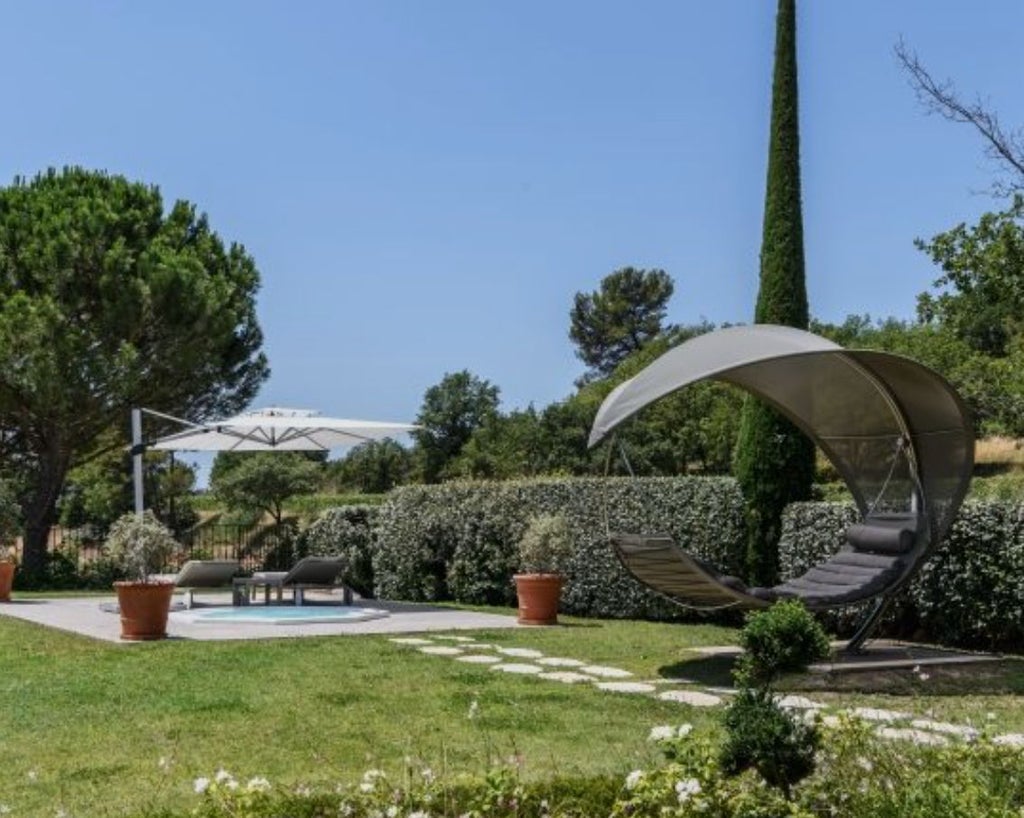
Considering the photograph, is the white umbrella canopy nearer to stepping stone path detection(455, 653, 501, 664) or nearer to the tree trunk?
stepping stone path detection(455, 653, 501, 664)

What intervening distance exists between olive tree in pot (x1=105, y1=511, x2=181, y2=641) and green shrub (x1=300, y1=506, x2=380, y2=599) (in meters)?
6.27

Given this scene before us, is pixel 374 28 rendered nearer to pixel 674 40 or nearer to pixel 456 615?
pixel 674 40

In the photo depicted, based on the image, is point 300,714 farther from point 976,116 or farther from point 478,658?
point 976,116

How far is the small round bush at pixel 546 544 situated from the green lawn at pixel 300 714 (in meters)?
2.09

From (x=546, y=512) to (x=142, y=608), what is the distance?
5095 millimetres

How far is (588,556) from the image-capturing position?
14.0 m

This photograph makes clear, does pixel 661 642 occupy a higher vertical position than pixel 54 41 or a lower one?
lower

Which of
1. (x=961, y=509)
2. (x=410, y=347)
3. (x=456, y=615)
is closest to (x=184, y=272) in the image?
(x=410, y=347)

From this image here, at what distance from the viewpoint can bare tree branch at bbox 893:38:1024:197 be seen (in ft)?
35.8

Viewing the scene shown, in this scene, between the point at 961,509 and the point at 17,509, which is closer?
the point at 961,509

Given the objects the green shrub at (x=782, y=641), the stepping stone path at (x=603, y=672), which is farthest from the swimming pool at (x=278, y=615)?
the green shrub at (x=782, y=641)

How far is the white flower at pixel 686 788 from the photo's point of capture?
130 inches

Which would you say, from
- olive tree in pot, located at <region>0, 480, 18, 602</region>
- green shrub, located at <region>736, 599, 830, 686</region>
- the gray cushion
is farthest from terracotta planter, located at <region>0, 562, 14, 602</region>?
green shrub, located at <region>736, 599, 830, 686</region>

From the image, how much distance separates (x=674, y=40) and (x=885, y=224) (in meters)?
3.84
